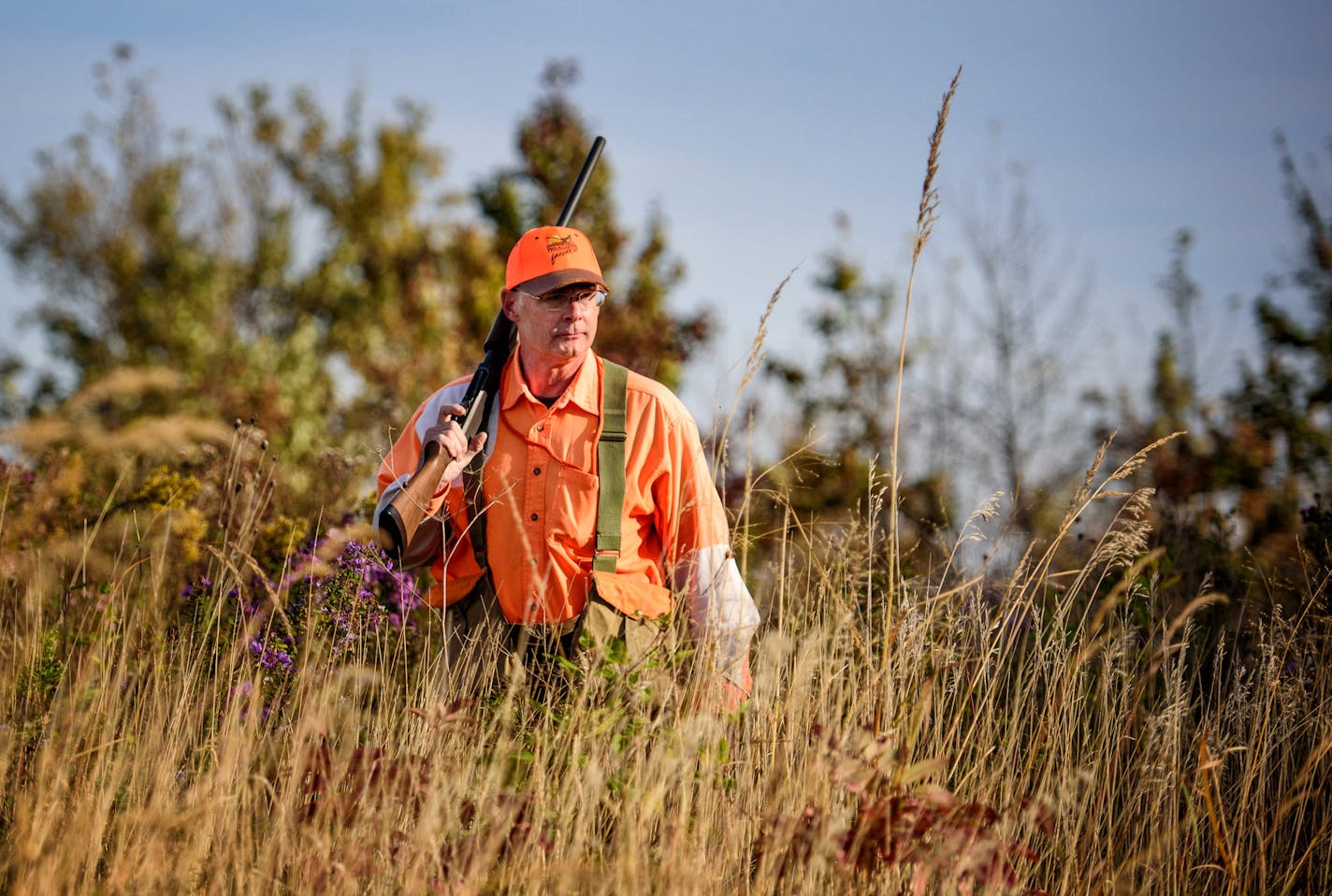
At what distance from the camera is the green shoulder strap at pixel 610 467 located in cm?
355

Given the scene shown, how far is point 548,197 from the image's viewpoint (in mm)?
12172

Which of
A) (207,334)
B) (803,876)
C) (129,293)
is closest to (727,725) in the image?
(803,876)

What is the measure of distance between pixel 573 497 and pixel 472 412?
45cm

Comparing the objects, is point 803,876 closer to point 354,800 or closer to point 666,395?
point 354,800

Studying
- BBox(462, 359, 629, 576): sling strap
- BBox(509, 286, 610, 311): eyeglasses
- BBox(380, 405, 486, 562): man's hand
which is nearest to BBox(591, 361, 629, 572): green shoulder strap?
BBox(462, 359, 629, 576): sling strap

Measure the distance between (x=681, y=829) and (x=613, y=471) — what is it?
63.1 inches

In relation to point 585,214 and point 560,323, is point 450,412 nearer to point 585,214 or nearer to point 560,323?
point 560,323

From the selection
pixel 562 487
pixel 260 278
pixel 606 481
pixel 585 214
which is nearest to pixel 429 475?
pixel 562 487

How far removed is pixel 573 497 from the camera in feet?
11.9

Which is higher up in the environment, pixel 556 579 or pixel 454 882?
pixel 556 579

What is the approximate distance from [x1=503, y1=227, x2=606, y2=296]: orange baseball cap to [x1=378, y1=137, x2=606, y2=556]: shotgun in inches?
9.0

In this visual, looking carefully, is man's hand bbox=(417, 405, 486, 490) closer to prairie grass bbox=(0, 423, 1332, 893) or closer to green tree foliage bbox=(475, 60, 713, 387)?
prairie grass bbox=(0, 423, 1332, 893)

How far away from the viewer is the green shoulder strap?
3.55 metres

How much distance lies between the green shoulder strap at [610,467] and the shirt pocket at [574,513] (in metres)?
0.05
